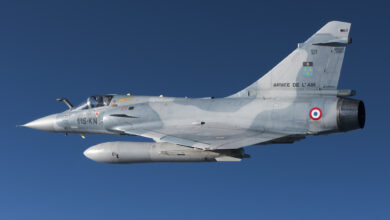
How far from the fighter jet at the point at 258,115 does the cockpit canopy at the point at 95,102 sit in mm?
1336

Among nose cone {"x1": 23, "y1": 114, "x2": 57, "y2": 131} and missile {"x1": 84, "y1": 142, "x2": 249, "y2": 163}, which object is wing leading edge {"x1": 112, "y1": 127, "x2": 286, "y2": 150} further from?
nose cone {"x1": 23, "y1": 114, "x2": 57, "y2": 131}

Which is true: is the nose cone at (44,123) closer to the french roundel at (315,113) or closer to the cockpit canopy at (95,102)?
the cockpit canopy at (95,102)

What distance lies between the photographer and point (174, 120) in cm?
1758

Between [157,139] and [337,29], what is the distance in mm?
6303

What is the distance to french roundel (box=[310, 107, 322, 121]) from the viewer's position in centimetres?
1547

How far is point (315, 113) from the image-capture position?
51.0 feet

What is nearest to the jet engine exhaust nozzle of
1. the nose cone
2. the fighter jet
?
the fighter jet

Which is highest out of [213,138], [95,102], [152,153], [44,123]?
[95,102]

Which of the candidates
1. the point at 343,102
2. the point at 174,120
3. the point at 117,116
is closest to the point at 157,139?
the point at 174,120

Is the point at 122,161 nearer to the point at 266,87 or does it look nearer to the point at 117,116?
the point at 117,116

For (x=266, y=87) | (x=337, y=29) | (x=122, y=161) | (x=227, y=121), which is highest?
(x=337, y=29)

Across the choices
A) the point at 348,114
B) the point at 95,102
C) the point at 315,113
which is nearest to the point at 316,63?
the point at 315,113

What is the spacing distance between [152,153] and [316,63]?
563 cm

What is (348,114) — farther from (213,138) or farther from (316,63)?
(213,138)
